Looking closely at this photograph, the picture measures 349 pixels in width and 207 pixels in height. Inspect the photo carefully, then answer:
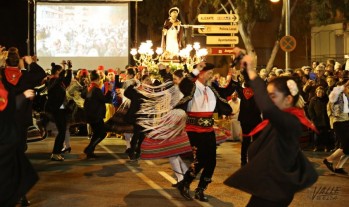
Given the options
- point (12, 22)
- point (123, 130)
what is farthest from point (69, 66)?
point (12, 22)

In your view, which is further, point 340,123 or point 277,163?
point 340,123

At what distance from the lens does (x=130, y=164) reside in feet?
42.4

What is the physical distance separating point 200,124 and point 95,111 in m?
5.21

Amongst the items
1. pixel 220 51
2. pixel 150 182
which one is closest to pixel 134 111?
pixel 150 182

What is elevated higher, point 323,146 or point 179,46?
point 179,46

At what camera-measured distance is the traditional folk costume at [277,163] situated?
506cm

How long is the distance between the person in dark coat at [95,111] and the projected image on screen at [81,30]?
11216 millimetres

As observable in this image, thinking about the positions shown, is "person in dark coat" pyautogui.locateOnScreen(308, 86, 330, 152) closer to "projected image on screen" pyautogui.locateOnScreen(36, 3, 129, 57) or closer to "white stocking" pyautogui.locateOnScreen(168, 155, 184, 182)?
"white stocking" pyautogui.locateOnScreen(168, 155, 184, 182)

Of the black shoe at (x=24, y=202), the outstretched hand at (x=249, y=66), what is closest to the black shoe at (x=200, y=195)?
the black shoe at (x=24, y=202)

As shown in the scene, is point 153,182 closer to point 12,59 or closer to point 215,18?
point 12,59

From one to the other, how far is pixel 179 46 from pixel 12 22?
11806 millimetres

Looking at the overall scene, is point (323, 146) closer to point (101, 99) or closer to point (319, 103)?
point (319, 103)

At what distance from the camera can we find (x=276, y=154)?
5.21 metres

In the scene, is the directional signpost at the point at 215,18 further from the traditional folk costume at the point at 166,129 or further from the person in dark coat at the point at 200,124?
the person in dark coat at the point at 200,124
